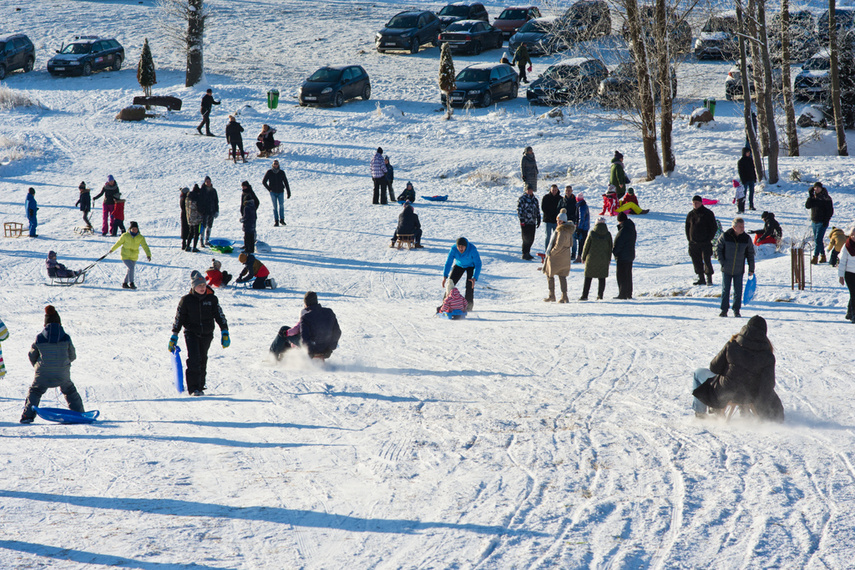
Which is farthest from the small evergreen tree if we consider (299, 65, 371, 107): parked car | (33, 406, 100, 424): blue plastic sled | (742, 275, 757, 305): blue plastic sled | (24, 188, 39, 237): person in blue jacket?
(33, 406, 100, 424): blue plastic sled

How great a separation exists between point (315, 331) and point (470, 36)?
84.3 ft

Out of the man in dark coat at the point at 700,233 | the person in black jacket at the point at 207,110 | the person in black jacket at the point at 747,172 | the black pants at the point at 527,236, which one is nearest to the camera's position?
the man in dark coat at the point at 700,233

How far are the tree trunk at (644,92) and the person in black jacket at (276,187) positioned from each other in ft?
29.9

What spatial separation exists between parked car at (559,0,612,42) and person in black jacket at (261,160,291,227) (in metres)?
8.94

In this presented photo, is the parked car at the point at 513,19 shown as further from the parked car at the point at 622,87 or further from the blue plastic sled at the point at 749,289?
the blue plastic sled at the point at 749,289

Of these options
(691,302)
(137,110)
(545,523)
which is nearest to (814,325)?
(691,302)

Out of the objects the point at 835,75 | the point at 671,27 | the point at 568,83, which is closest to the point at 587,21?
the point at 568,83

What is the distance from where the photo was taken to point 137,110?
1071 inches

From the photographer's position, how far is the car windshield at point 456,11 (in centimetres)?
3600

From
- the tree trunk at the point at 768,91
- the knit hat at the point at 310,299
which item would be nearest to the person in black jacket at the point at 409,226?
the knit hat at the point at 310,299

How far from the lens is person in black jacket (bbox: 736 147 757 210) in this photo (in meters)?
17.5

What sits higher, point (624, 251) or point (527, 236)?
point (624, 251)

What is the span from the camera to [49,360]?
7559mm

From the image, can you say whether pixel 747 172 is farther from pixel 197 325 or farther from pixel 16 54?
pixel 16 54
